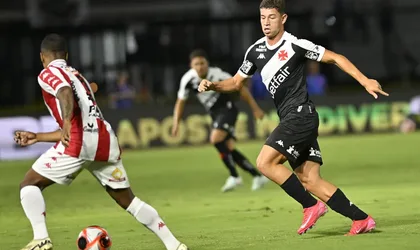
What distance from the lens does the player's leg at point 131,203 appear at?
8766 millimetres

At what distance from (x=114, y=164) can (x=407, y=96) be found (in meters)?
18.9

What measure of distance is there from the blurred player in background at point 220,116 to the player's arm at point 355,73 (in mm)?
7054

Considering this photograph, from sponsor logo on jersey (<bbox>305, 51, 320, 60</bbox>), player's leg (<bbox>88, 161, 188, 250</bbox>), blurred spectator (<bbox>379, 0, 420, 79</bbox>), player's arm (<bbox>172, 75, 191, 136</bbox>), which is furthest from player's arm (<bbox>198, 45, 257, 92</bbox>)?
blurred spectator (<bbox>379, 0, 420, 79</bbox>)

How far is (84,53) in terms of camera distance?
27062mm

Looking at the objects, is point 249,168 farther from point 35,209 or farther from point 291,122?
point 35,209

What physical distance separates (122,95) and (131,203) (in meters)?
17.8

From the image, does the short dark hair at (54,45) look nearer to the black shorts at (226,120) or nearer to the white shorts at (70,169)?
the white shorts at (70,169)

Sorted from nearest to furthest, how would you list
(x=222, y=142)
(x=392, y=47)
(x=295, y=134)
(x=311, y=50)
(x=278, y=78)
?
(x=311, y=50), (x=295, y=134), (x=278, y=78), (x=222, y=142), (x=392, y=47)

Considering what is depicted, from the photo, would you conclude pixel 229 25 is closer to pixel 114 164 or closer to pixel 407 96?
pixel 407 96

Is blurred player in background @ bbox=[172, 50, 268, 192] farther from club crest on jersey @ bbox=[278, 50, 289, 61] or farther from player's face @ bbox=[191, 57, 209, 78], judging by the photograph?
club crest on jersey @ bbox=[278, 50, 289, 61]

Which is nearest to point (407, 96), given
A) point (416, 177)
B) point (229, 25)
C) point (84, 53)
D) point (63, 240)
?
point (229, 25)

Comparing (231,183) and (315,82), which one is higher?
(231,183)

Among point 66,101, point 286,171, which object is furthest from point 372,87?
point 66,101

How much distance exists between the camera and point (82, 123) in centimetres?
892
